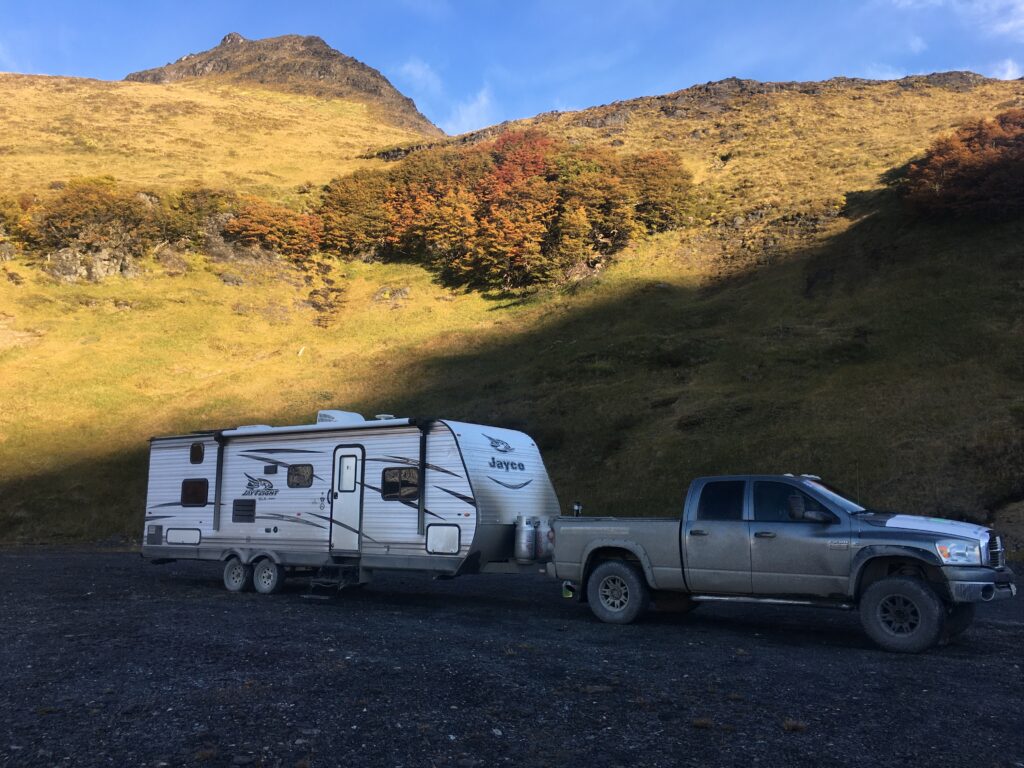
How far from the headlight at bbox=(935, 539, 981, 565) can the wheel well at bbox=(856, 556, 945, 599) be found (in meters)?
0.23

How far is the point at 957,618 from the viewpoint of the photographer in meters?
9.34

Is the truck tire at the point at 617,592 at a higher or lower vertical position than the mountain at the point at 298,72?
lower

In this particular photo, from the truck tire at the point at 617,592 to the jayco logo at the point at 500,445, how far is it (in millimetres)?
3133

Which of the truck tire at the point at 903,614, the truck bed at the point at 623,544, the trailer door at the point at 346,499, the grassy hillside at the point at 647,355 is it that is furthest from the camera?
the grassy hillside at the point at 647,355

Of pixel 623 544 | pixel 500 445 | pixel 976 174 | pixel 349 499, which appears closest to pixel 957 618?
pixel 623 544

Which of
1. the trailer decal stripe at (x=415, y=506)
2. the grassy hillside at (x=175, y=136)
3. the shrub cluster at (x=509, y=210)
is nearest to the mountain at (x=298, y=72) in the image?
the grassy hillside at (x=175, y=136)

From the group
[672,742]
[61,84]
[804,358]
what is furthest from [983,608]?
[61,84]

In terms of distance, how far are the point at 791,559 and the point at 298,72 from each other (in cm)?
16361

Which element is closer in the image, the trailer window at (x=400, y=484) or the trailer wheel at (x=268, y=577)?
the trailer window at (x=400, y=484)

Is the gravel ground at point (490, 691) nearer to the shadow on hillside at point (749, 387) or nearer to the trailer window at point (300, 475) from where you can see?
the trailer window at point (300, 475)

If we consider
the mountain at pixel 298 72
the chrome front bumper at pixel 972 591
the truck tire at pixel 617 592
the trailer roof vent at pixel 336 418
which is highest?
the mountain at pixel 298 72

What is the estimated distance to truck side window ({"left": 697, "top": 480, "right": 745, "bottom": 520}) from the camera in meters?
10.7

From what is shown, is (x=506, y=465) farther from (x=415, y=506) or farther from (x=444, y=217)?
(x=444, y=217)

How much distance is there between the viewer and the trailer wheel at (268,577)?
14875mm
